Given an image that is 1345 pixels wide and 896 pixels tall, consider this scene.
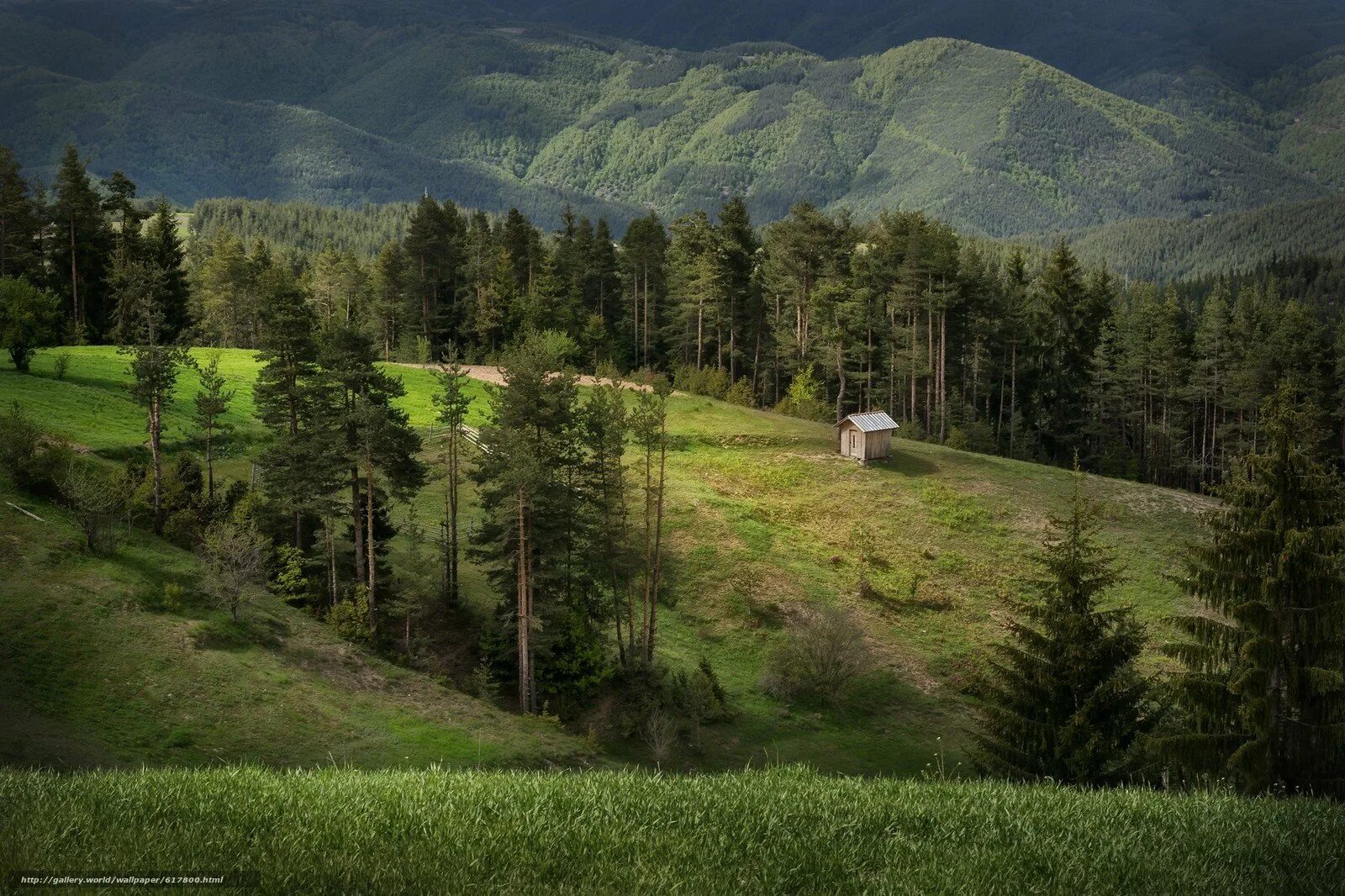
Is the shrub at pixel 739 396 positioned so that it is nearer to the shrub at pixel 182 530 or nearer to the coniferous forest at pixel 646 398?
the coniferous forest at pixel 646 398

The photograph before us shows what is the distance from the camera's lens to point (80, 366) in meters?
66.6

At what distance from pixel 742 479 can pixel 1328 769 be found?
46904 millimetres

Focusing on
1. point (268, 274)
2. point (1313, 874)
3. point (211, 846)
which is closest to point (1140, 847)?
point (1313, 874)

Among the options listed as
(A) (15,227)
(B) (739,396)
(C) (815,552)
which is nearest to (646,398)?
(C) (815,552)

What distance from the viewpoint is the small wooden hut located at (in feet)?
236

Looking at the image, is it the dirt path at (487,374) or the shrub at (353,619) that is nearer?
the shrub at (353,619)

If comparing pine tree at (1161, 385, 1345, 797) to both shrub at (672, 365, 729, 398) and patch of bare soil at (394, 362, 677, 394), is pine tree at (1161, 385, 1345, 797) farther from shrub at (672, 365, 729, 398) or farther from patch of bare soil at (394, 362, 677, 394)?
shrub at (672, 365, 729, 398)

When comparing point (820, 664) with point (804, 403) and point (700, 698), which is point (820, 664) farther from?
point (804, 403)

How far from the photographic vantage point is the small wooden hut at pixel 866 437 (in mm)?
71875

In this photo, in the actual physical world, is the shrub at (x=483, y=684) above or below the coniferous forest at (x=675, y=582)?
below

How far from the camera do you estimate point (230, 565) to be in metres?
38.8

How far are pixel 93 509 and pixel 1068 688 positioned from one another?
32.0 m

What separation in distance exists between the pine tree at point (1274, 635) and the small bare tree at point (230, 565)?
2950 cm

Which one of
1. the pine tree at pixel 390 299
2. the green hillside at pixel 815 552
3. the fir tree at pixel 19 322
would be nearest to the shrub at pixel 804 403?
the green hillside at pixel 815 552
